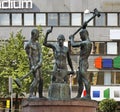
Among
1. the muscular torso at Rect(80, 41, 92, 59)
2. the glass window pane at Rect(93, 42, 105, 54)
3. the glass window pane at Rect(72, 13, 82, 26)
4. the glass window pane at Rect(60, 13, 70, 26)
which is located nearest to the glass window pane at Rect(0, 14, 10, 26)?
the glass window pane at Rect(60, 13, 70, 26)

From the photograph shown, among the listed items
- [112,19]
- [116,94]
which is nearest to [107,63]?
[116,94]

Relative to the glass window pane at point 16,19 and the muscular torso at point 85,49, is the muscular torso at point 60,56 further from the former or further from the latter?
the glass window pane at point 16,19

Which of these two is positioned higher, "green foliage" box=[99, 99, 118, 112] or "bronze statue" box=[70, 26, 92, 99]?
"bronze statue" box=[70, 26, 92, 99]

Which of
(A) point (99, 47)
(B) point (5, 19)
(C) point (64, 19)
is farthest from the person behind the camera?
(A) point (99, 47)

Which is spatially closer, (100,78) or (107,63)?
(107,63)

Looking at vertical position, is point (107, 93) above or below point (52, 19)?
below

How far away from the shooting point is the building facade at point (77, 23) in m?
73.6

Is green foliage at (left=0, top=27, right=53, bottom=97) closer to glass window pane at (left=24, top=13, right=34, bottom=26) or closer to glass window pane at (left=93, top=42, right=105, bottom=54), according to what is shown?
glass window pane at (left=24, top=13, right=34, bottom=26)

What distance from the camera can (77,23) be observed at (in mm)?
74375

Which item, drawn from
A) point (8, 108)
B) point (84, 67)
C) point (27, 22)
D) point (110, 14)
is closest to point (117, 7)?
point (110, 14)

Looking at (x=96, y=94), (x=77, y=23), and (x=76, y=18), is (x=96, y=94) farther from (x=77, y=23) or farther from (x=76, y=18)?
(x=76, y=18)

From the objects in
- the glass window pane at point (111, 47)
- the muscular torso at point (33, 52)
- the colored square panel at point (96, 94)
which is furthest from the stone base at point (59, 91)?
the glass window pane at point (111, 47)

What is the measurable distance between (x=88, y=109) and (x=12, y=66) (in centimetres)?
3139

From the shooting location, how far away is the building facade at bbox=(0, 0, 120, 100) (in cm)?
7362
